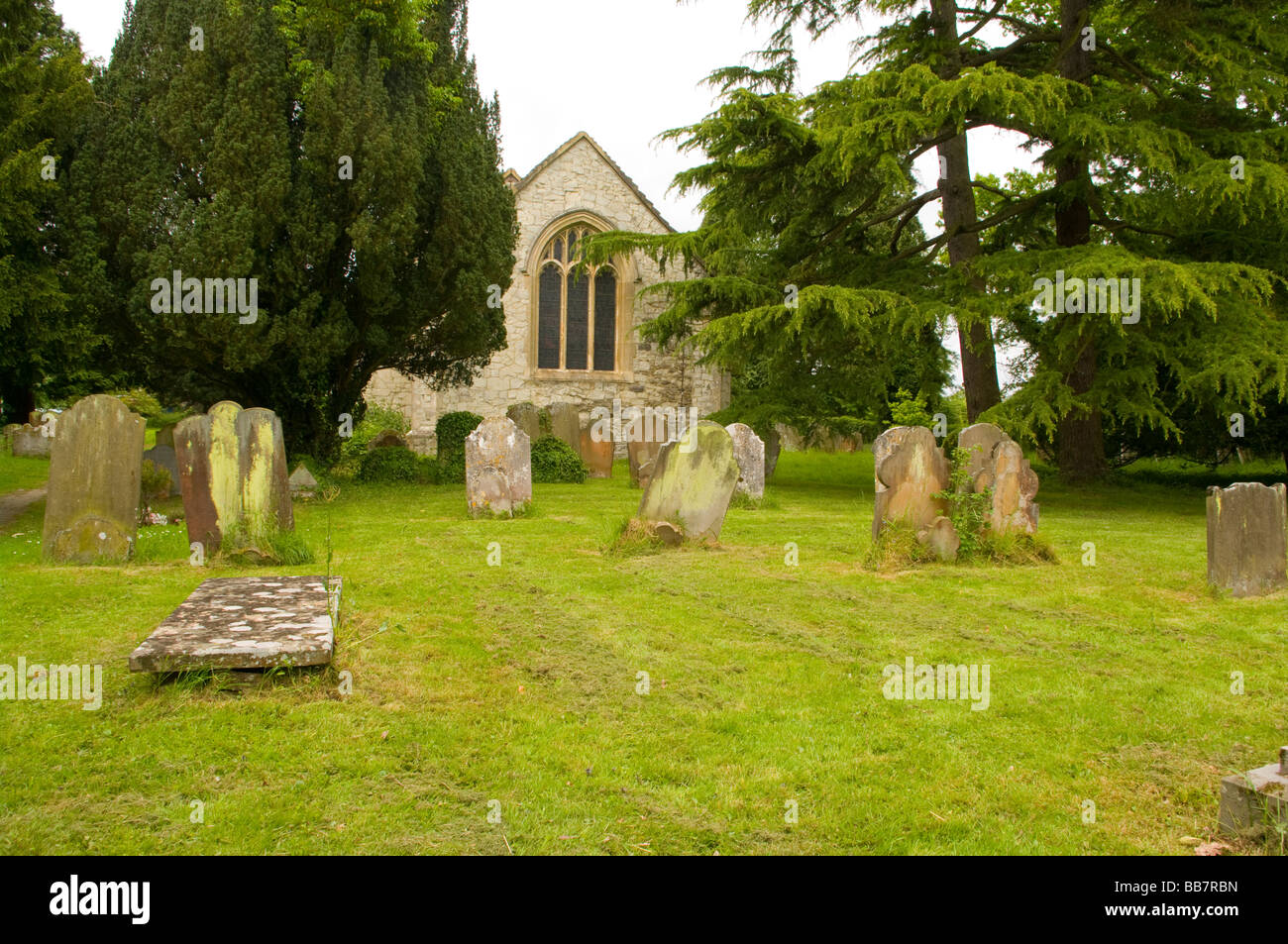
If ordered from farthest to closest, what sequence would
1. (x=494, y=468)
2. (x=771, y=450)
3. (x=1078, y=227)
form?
(x=771, y=450)
(x=1078, y=227)
(x=494, y=468)

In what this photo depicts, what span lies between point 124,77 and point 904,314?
462 inches

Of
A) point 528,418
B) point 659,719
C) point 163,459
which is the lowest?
point 659,719

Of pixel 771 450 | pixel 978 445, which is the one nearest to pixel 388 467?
pixel 771 450

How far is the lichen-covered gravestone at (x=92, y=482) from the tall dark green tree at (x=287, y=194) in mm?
4235

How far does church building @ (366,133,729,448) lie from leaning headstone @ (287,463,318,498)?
9.04 meters

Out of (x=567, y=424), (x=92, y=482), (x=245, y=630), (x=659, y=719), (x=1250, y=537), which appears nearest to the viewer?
(x=659, y=719)

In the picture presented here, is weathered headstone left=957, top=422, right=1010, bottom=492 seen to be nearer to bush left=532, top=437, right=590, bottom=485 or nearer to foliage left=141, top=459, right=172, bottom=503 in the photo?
bush left=532, top=437, right=590, bottom=485

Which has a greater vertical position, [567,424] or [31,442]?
[567,424]

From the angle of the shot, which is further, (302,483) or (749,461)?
(302,483)

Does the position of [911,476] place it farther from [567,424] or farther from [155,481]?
[567,424]

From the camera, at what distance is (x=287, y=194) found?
40.4 ft

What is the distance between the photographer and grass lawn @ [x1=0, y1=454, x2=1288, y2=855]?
3.21m

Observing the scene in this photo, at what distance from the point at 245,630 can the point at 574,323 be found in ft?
64.8
